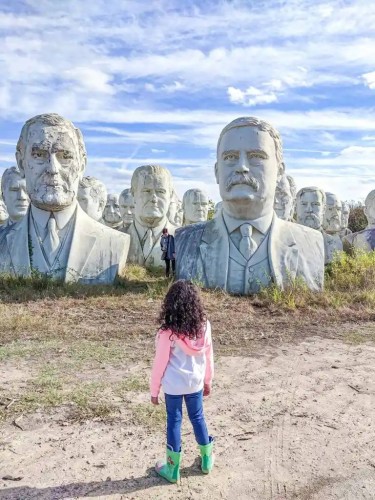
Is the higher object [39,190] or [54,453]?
[39,190]

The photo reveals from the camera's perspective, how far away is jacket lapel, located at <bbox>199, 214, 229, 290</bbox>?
27.6 feet

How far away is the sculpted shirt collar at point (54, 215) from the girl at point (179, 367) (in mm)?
5546

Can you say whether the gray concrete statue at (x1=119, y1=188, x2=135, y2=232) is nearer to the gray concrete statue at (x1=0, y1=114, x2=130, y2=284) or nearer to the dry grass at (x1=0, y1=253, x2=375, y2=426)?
the dry grass at (x1=0, y1=253, x2=375, y2=426)

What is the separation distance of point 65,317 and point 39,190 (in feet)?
7.40

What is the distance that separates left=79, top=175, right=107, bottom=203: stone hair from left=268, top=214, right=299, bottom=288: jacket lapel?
7093 millimetres

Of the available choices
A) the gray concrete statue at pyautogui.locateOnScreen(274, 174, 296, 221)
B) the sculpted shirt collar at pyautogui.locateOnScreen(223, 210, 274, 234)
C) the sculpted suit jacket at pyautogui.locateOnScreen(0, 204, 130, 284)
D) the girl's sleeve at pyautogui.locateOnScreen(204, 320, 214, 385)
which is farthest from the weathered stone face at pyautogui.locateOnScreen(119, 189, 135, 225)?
the girl's sleeve at pyautogui.locateOnScreen(204, 320, 214, 385)

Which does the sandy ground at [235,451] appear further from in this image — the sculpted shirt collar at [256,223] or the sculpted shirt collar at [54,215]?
the sculpted shirt collar at [54,215]

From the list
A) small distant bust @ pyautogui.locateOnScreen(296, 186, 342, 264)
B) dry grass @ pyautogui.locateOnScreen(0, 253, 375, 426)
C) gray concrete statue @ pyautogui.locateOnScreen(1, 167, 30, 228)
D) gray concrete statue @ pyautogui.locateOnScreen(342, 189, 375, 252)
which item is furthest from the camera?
gray concrete statue @ pyautogui.locateOnScreen(342, 189, 375, 252)

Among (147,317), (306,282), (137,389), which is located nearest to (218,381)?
(137,389)

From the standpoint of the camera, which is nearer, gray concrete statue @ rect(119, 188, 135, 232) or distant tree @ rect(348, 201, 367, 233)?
gray concrete statue @ rect(119, 188, 135, 232)

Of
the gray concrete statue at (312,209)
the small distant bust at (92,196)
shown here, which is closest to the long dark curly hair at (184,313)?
the gray concrete statue at (312,209)

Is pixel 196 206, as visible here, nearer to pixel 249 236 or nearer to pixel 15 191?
pixel 15 191

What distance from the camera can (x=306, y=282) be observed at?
8398 mm

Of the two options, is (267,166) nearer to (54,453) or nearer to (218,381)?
(218,381)
